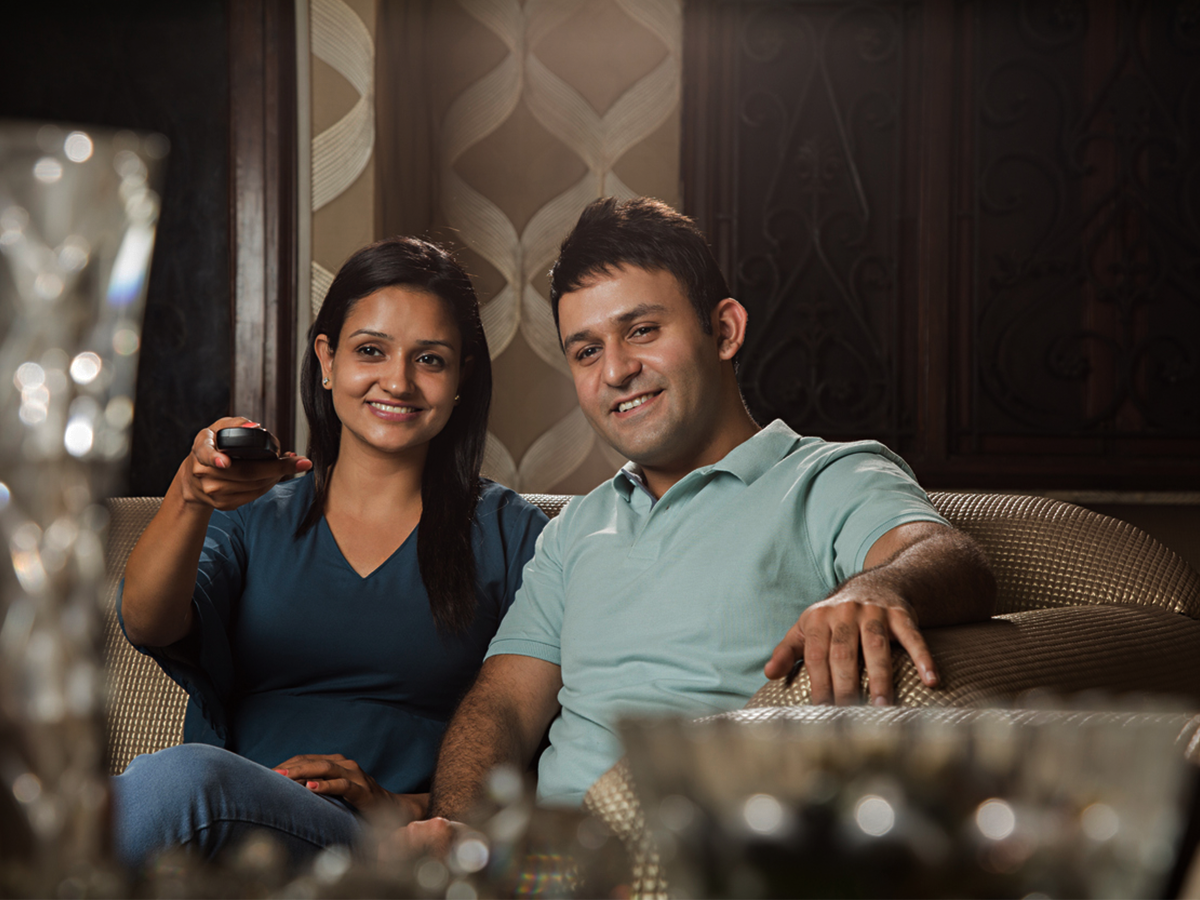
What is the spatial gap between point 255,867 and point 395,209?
7.53ft

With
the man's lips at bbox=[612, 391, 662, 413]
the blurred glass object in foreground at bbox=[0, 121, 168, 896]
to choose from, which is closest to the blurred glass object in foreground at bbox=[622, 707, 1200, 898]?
the blurred glass object in foreground at bbox=[0, 121, 168, 896]

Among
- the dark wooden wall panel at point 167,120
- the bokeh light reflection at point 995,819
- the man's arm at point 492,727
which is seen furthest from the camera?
the dark wooden wall panel at point 167,120

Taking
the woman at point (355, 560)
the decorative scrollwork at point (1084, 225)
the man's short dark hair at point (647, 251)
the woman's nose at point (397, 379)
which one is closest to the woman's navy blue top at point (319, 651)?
the woman at point (355, 560)

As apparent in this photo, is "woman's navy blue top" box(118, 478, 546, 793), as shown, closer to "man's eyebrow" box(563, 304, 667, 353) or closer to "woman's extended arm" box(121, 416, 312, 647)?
"woman's extended arm" box(121, 416, 312, 647)

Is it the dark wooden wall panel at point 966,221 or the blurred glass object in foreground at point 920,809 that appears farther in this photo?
the dark wooden wall panel at point 966,221

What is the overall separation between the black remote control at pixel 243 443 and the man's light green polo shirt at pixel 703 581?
43cm

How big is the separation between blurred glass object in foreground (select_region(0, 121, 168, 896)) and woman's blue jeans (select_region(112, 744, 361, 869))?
654 mm

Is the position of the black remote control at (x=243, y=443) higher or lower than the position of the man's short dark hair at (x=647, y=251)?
lower

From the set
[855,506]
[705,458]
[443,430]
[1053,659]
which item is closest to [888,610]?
[1053,659]

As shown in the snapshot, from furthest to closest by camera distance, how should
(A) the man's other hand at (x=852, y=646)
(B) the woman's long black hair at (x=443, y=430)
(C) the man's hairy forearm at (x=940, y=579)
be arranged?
(B) the woman's long black hair at (x=443, y=430)
(C) the man's hairy forearm at (x=940, y=579)
(A) the man's other hand at (x=852, y=646)

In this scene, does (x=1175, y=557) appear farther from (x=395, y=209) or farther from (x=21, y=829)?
(x=395, y=209)

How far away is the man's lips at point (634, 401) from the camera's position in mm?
1396

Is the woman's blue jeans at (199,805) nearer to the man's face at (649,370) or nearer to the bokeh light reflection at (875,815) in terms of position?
the man's face at (649,370)

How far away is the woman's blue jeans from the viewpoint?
3.08 ft
